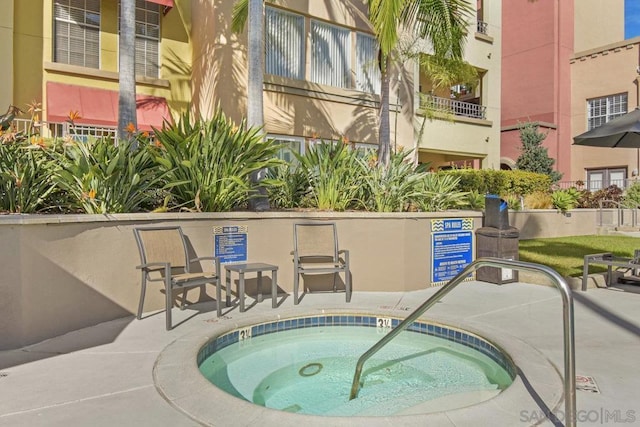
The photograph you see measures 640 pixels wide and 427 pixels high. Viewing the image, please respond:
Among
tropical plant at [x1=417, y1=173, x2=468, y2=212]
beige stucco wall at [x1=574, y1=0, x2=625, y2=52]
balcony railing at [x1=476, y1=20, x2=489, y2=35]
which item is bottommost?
tropical plant at [x1=417, y1=173, x2=468, y2=212]

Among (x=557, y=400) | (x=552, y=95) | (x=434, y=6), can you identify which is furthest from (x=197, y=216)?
(x=552, y=95)

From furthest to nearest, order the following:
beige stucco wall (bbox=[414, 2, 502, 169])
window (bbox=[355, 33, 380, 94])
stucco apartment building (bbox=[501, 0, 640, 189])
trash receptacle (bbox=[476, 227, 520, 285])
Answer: stucco apartment building (bbox=[501, 0, 640, 189]) < beige stucco wall (bbox=[414, 2, 502, 169]) < window (bbox=[355, 33, 380, 94]) < trash receptacle (bbox=[476, 227, 520, 285])

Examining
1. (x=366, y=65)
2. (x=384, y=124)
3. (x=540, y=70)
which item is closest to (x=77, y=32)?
(x=366, y=65)

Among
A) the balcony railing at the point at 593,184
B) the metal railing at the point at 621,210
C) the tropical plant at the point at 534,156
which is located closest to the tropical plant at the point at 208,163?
the metal railing at the point at 621,210

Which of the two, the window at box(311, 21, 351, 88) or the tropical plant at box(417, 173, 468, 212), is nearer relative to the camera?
the tropical plant at box(417, 173, 468, 212)

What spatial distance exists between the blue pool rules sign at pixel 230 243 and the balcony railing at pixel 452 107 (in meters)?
12.9

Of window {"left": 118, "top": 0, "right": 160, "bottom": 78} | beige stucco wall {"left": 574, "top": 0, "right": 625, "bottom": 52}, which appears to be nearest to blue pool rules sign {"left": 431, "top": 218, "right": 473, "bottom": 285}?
window {"left": 118, "top": 0, "right": 160, "bottom": 78}

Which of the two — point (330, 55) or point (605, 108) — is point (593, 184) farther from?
point (330, 55)

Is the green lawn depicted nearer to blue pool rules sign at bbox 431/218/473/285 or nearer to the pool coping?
blue pool rules sign at bbox 431/218/473/285

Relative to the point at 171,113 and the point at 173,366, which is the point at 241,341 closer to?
the point at 173,366

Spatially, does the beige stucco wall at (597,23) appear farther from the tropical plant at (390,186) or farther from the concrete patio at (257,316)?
the concrete patio at (257,316)

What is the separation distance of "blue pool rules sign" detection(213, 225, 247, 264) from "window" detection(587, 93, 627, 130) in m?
27.6

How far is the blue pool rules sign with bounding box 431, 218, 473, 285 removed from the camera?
8.01 metres

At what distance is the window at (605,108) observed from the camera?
26.7 m
